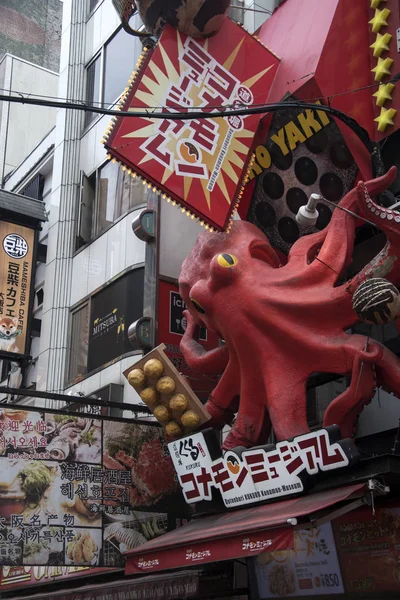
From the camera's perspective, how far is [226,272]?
11914 mm

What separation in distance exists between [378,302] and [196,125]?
4.28m

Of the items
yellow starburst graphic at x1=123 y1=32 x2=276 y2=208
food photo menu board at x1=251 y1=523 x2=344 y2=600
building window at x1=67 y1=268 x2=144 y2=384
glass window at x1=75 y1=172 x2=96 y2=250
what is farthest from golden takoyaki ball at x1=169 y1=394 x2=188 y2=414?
glass window at x1=75 y1=172 x2=96 y2=250

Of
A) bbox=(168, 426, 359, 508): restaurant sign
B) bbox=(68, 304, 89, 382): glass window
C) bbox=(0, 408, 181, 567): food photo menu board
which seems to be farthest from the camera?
bbox=(68, 304, 89, 382): glass window

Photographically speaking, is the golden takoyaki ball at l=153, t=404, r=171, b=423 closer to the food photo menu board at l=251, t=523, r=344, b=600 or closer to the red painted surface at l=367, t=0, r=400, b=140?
the food photo menu board at l=251, t=523, r=344, b=600

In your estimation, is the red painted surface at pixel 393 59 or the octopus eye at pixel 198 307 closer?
the octopus eye at pixel 198 307

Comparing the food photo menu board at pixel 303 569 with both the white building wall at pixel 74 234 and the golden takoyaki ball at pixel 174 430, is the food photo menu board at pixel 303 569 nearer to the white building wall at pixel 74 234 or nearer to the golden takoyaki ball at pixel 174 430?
the golden takoyaki ball at pixel 174 430

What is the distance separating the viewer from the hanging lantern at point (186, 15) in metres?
12.5

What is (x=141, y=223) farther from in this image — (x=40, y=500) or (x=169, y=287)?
(x=40, y=500)

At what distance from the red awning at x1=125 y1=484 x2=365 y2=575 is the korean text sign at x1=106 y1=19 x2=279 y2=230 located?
168 inches

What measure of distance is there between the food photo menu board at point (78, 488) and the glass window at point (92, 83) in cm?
1150

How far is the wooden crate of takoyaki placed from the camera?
1263 centimetres

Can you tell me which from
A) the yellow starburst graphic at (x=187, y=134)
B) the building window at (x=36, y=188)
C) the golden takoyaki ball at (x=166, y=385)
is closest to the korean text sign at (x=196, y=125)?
the yellow starburst graphic at (x=187, y=134)

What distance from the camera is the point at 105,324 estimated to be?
18.9 meters

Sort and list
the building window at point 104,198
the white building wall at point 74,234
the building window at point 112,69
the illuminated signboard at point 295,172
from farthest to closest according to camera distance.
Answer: the building window at point 112,69 → the building window at point 104,198 → the white building wall at point 74,234 → the illuminated signboard at point 295,172
